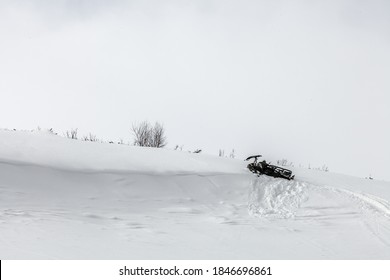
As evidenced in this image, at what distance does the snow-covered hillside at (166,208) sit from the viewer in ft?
26.7

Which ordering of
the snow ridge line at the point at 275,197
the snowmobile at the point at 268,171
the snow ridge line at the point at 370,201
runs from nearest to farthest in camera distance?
the snow ridge line at the point at 275,197 < the snow ridge line at the point at 370,201 < the snowmobile at the point at 268,171

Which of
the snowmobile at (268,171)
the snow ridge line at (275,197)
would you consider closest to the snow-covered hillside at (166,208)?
the snow ridge line at (275,197)

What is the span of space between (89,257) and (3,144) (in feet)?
21.8

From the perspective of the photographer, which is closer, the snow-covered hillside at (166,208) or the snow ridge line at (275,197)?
the snow-covered hillside at (166,208)

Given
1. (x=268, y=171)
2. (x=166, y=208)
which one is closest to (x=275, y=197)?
(x=268, y=171)

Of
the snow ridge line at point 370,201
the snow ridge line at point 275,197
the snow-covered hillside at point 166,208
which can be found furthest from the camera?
the snow ridge line at point 370,201

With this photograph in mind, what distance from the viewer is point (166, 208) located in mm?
10945

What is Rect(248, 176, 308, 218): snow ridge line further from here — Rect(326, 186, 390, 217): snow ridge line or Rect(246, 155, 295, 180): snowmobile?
Rect(326, 186, 390, 217): snow ridge line

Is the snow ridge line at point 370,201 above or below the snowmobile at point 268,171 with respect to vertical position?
below

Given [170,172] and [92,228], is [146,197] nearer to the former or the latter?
[170,172]

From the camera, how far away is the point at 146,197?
11359 mm

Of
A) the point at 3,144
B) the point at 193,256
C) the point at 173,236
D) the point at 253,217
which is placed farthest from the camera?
the point at 3,144

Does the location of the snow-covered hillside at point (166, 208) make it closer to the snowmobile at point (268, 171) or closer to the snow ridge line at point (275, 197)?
the snow ridge line at point (275, 197)
